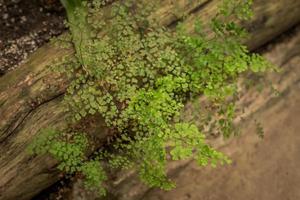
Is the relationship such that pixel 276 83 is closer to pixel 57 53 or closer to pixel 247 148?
pixel 247 148

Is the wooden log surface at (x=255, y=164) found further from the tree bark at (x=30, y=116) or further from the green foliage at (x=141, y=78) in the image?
the green foliage at (x=141, y=78)

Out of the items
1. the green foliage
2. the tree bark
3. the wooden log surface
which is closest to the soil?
the tree bark

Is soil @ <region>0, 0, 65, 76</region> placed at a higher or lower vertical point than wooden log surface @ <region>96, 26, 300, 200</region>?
higher

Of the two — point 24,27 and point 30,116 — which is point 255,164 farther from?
point 24,27

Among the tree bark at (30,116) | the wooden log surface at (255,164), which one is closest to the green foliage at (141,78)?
the tree bark at (30,116)

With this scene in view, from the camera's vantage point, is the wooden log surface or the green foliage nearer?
the green foliage

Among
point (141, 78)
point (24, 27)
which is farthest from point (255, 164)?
point (24, 27)

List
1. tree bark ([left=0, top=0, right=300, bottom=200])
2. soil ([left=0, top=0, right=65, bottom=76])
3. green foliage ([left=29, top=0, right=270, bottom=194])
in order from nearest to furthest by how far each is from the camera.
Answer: green foliage ([left=29, top=0, right=270, bottom=194]) < tree bark ([left=0, top=0, right=300, bottom=200]) < soil ([left=0, top=0, right=65, bottom=76])

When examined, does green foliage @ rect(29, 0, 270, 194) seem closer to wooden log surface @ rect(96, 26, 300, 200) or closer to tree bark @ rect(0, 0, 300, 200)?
tree bark @ rect(0, 0, 300, 200)
